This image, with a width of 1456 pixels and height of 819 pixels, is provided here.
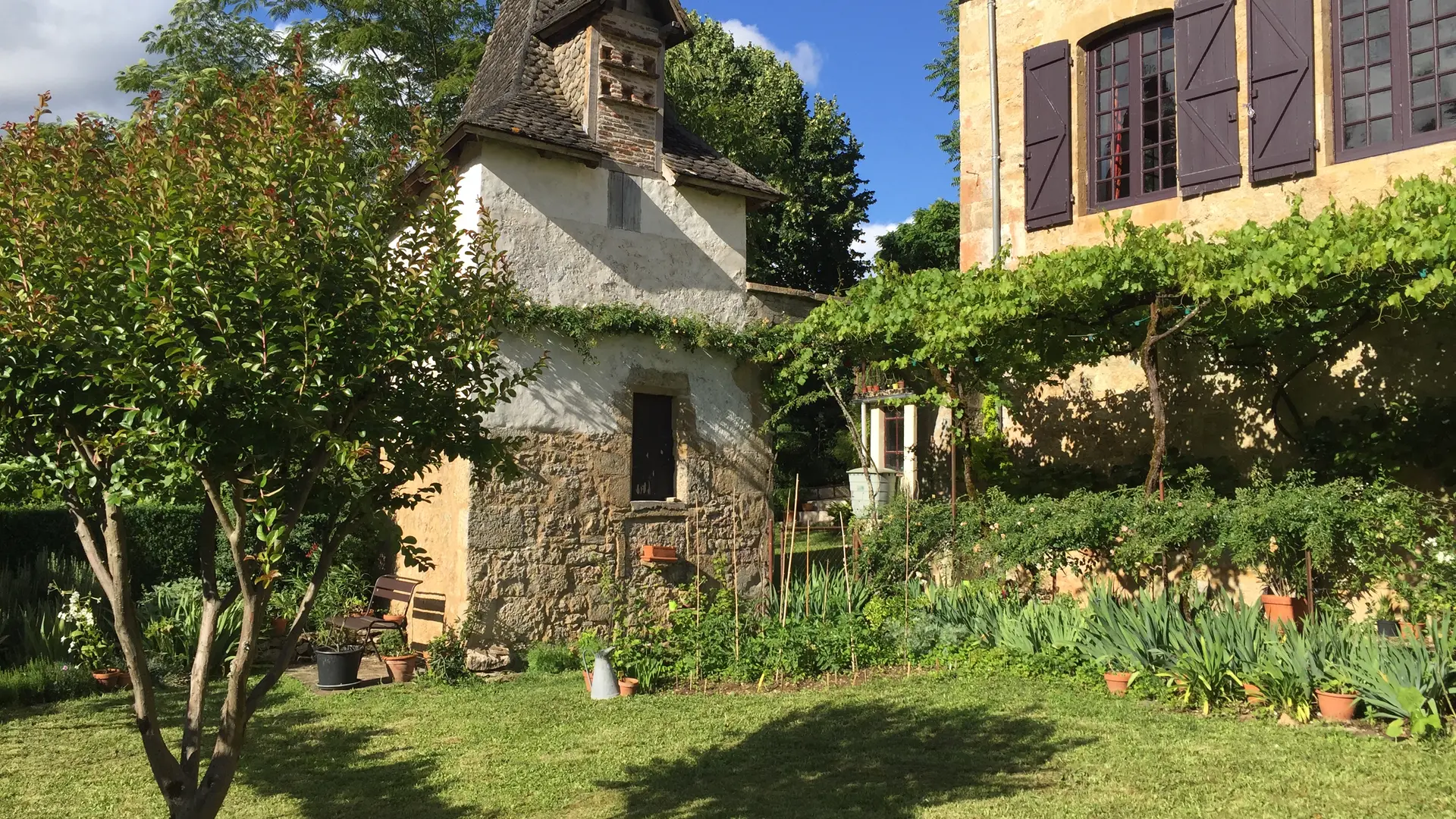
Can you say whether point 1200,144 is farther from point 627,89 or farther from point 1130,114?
point 627,89

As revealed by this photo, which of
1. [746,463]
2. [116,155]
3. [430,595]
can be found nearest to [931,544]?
[746,463]

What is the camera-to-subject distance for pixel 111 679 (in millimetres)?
8930

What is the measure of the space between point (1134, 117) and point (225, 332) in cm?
927

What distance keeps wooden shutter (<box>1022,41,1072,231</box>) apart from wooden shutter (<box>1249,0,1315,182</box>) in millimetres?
1760

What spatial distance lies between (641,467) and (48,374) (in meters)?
7.22

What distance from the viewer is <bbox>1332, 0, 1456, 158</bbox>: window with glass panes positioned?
842 centimetres

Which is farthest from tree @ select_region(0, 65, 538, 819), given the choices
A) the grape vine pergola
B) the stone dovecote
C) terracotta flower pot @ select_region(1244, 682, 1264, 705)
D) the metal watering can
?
the stone dovecote

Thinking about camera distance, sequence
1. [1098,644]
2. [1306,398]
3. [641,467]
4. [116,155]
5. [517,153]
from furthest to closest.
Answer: [641,467] < [517,153] < [1306,398] < [1098,644] < [116,155]

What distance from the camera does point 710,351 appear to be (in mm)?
10938

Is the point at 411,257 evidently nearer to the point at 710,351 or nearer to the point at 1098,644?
the point at 1098,644

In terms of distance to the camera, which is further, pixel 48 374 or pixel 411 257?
pixel 411 257

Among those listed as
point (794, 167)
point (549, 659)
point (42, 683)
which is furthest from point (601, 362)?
→ point (794, 167)

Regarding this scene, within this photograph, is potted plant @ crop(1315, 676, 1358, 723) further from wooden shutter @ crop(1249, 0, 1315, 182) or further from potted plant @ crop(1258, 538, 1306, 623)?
wooden shutter @ crop(1249, 0, 1315, 182)

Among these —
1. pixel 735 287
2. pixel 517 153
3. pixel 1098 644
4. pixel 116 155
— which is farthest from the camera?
pixel 735 287
